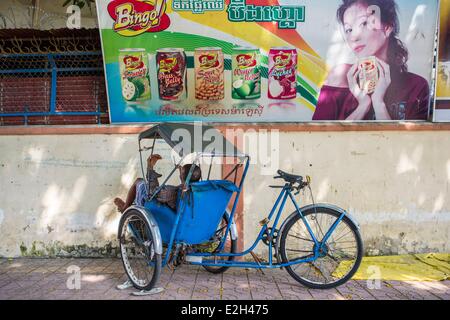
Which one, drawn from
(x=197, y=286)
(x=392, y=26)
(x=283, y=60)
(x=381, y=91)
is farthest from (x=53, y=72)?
(x=392, y=26)

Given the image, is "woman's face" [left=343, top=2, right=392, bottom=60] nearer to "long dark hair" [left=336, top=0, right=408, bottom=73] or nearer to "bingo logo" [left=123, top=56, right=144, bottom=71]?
"long dark hair" [left=336, top=0, right=408, bottom=73]

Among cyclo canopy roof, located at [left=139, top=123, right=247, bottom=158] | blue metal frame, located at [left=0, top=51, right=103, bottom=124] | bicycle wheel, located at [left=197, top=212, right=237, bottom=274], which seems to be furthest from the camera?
blue metal frame, located at [left=0, top=51, right=103, bottom=124]

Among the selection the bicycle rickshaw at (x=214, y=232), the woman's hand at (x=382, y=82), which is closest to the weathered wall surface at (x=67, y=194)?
the bicycle rickshaw at (x=214, y=232)

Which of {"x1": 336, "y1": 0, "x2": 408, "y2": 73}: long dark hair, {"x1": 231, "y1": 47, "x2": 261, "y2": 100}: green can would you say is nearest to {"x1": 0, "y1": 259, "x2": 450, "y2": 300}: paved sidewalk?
{"x1": 231, "y1": 47, "x2": 261, "y2": 100}: green can

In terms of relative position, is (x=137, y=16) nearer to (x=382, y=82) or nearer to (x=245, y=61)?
(x=245, y=61)

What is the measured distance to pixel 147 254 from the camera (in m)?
4.05

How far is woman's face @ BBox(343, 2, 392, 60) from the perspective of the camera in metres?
5.23

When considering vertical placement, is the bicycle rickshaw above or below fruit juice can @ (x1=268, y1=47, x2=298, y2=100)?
below

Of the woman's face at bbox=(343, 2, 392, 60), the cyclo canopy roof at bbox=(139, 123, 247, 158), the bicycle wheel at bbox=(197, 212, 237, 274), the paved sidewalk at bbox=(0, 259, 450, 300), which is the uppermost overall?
the woman's face at bbox=(343, 2, 392, 60)

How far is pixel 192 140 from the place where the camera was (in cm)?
402

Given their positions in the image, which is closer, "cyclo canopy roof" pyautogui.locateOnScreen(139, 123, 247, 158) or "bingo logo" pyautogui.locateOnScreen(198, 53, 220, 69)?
"cyclo canopy roof" pyautogui.locateOnScreen(139, 123, 247, 158)

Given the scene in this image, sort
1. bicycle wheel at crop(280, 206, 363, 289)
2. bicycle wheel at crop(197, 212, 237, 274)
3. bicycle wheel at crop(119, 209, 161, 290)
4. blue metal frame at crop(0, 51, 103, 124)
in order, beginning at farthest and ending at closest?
blue metal frame at crop(0, 51, 103, 124), bicycle wheel at crop(197, 212, 237, 274), bicycle wheel at crop(280, 206, 363, 289), bicycle wheel at crop(119, 209, 161, 290)

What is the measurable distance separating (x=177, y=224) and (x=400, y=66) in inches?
138

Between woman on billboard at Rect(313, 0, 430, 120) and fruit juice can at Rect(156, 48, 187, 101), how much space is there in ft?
5.84
